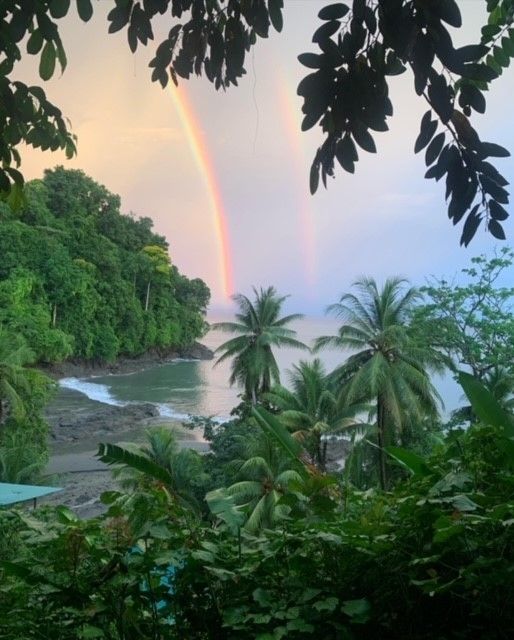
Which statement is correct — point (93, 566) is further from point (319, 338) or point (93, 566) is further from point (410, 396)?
point (319, 338)

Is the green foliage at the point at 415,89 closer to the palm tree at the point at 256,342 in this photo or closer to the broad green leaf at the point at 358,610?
the broad green leaf at the point at 358,610

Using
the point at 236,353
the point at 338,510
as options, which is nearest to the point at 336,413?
the point at 236,353

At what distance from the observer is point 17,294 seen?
1549cm

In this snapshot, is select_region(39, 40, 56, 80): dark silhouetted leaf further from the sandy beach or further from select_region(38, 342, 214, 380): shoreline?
select_region(38, 342, 214, 380): shoreline

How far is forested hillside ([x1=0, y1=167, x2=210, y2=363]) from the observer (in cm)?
1599

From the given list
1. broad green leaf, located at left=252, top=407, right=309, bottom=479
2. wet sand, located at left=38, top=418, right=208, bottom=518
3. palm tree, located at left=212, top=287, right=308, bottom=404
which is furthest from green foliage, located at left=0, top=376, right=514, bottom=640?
palm tree, located at left=212, top=287, right=308, bottom=404

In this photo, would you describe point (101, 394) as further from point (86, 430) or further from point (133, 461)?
point (133, 461)

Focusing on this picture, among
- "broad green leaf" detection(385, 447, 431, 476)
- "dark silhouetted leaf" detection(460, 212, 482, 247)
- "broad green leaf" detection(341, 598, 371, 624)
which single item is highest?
"dark silhouetted leaf" detection(460, 212, 482, 247)

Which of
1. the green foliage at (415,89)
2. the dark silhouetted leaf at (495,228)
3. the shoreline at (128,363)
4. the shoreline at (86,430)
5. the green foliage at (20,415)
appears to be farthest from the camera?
the shoreline at (128,363)

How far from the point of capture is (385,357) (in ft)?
39.9

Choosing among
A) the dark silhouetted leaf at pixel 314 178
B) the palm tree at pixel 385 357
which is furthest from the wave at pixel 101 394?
the dark silhouetted leaf at pixel 314 178

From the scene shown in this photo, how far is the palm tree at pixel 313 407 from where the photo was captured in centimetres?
1148

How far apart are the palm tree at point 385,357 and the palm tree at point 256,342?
107 inches

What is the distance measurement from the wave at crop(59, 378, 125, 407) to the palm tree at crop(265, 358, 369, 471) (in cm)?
708
